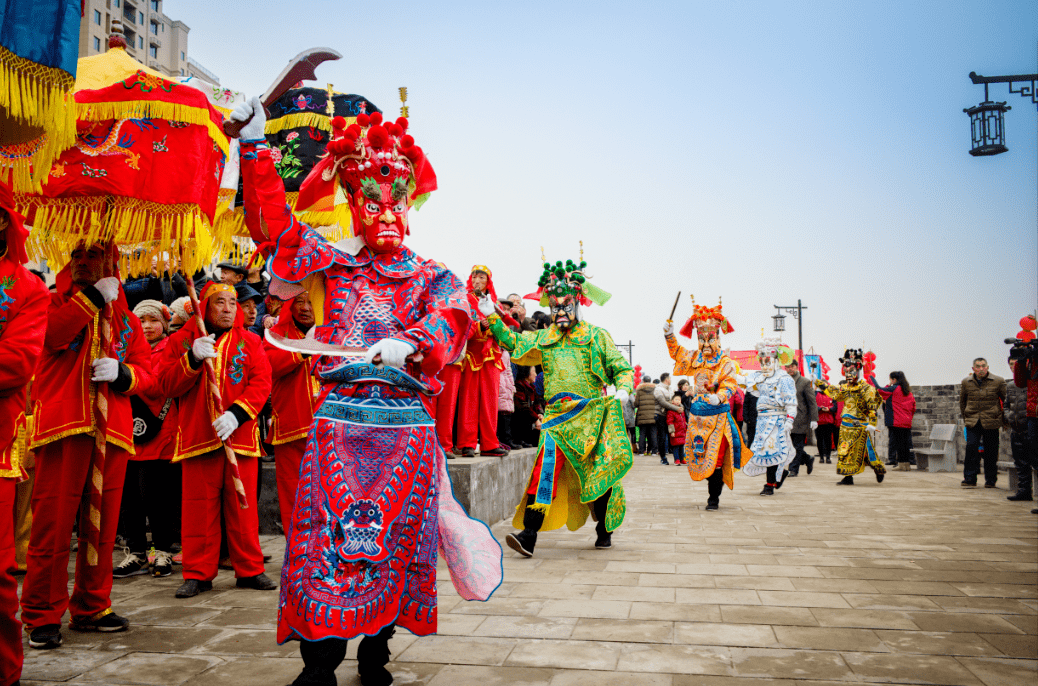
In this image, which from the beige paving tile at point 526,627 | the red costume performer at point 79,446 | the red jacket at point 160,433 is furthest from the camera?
the red jacket at point 160,433

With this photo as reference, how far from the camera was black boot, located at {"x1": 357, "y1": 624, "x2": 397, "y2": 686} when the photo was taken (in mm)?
3303

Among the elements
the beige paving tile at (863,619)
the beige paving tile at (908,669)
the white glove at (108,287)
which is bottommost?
the beige paving tile at (863,619)

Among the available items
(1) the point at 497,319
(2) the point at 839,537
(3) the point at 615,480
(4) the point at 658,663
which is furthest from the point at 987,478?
(4) the point at 658,663

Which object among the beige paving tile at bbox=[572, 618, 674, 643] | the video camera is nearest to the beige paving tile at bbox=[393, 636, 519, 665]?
the beige paving tile at bbox=[572, 618, 674, 643]

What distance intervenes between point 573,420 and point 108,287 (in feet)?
12.5

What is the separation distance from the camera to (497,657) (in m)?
3.79

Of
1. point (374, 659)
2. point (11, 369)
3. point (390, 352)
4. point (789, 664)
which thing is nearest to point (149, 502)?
point (11, 369)

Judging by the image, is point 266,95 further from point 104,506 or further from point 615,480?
point 615,480

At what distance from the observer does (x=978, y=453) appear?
1248cm

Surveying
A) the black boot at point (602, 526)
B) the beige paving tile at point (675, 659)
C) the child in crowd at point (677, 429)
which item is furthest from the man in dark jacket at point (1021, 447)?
the beige paving tile at point (675, 659)

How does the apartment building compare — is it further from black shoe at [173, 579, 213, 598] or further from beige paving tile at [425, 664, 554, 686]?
beige paving tile at [425, 664, 554, 686]

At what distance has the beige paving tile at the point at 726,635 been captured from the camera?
3996mm

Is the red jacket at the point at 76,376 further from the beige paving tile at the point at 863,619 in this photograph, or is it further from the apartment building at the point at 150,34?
the apartment building at the point at 150,34

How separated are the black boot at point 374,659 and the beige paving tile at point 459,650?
0.44 m
